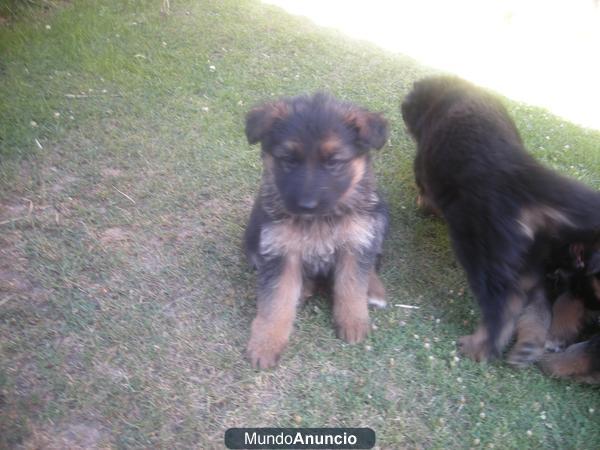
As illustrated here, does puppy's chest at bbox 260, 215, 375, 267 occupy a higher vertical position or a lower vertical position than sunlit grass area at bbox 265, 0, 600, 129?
lower

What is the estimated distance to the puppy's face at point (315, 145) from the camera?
10.2ft

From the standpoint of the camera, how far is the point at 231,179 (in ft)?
16.3

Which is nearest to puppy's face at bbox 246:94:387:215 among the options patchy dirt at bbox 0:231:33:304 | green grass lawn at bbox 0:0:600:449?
green grass lawn at bbox 0:0:600:449

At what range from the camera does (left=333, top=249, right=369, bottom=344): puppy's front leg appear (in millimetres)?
3469

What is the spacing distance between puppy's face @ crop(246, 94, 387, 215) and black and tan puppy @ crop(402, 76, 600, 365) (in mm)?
676

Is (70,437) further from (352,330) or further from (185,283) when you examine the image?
(352,330)

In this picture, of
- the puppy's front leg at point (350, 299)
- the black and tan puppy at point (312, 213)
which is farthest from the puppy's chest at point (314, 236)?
the puppy's front leg at point (350, 299)

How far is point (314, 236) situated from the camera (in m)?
3.37

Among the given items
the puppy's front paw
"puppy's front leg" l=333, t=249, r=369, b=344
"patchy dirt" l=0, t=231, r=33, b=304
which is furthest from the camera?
"patchy dirt" l=0, t=231, r=33, b=304

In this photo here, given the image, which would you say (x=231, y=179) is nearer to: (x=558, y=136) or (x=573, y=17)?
(x=558, y=136)

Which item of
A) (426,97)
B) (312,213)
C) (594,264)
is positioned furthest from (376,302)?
(426,97)

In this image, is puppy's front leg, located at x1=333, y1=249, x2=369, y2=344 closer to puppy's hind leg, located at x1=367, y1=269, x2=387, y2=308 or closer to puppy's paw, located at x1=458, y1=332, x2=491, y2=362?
puppy's hind leg, located at x1=367, y1=269, x2=387, y2=308

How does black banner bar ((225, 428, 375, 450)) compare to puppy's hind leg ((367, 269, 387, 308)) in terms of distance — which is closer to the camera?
black banner bar ((225, 428, 375, 450))

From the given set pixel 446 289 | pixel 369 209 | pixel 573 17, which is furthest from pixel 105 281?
pixel 573 17
